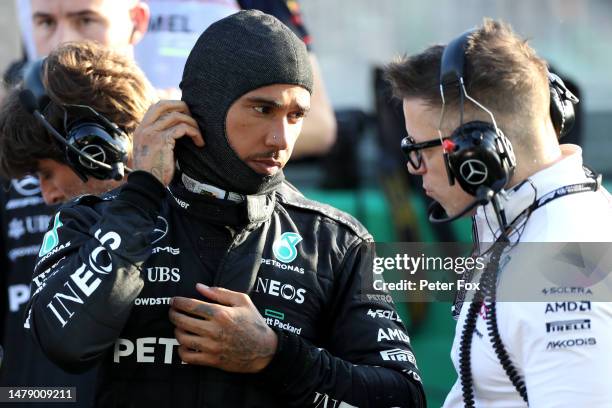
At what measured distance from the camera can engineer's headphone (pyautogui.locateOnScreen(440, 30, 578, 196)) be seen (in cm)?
251

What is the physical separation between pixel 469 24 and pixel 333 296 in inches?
173

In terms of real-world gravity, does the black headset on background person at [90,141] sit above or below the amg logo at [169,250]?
above

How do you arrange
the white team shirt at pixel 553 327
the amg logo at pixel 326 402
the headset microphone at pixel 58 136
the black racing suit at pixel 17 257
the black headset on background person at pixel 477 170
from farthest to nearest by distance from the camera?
the black racing suit at pixel 17 257, the headset microphone at pixel 58 136, the amg logo at pixel 326 402, the black headset on background person at pixel 477 170, the white team shirt at pixel 553 327

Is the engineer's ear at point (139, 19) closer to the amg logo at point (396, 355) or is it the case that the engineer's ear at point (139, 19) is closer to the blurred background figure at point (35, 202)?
the blurred background figure at point (35, 202)

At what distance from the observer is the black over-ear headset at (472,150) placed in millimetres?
2510

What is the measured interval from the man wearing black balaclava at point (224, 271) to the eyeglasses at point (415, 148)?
35cm

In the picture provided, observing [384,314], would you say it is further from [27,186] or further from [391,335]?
[27,186]

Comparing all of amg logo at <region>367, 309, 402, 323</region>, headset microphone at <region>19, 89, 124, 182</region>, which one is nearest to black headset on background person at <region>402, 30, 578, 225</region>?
amg logo at <region>367, 309, 402, 323</region>

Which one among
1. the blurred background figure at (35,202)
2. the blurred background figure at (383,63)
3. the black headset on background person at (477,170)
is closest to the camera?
the black headset on background person at (477,170)

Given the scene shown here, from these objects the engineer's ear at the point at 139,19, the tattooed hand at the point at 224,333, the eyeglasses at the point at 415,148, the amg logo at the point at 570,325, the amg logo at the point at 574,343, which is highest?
the engineer's ear at the point at 139,19

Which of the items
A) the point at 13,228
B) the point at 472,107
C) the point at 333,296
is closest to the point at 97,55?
the point at 13,228

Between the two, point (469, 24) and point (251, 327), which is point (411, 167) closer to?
point (251, 327)

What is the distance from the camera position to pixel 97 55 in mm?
3434

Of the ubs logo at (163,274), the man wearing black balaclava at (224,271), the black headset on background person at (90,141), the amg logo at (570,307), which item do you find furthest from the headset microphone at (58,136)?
the amg logo at (570,307)
